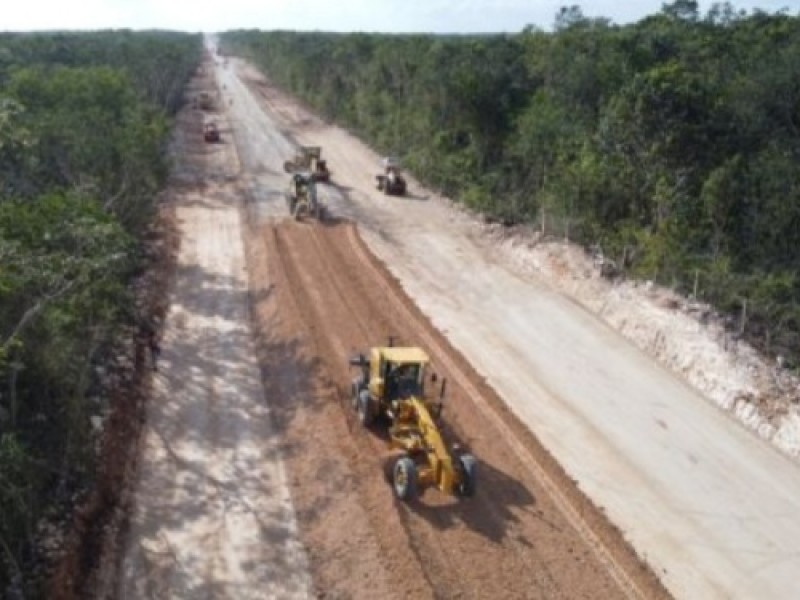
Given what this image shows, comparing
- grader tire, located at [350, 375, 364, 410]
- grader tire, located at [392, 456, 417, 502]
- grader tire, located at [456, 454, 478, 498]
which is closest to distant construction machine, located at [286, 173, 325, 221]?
grader tire, located at [350, 375, 364, 410]

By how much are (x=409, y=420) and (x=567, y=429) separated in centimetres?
495

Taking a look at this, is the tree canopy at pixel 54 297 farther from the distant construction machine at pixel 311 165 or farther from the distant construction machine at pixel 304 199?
the distant construction machine at pixel 311 165

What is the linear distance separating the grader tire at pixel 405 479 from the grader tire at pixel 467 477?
96 cm

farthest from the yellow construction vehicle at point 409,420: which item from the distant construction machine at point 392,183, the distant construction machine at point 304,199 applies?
the distant construction machine at point 392,183

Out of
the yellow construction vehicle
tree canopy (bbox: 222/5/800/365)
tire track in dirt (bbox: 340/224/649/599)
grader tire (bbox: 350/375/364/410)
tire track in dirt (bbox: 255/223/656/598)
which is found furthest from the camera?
tree canopy (bbox: 222/5/800/365)

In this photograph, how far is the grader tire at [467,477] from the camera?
1741 centimetres

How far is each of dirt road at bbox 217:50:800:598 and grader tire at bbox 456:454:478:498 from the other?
343 mm

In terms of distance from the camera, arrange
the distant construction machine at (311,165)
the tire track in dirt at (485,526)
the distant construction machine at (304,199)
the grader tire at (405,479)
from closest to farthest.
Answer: the tire track in dirt at (485,526) < the grader tire at (405,479) < the distant construction machine at (304,199) < the distant construction machine at (311,165)

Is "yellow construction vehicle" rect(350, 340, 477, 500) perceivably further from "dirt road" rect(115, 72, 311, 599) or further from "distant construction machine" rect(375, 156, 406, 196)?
"distant construction machine" rect(375, 156, 406, 196)

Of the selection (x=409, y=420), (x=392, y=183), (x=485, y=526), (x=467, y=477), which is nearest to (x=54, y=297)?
(x=409, y=420)

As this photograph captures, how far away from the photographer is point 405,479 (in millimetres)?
17281

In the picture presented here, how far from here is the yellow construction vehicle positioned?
57.1 ft

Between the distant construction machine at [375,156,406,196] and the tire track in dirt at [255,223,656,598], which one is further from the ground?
the distant construction machine at [375,156,406,196]

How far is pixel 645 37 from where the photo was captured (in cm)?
4384
